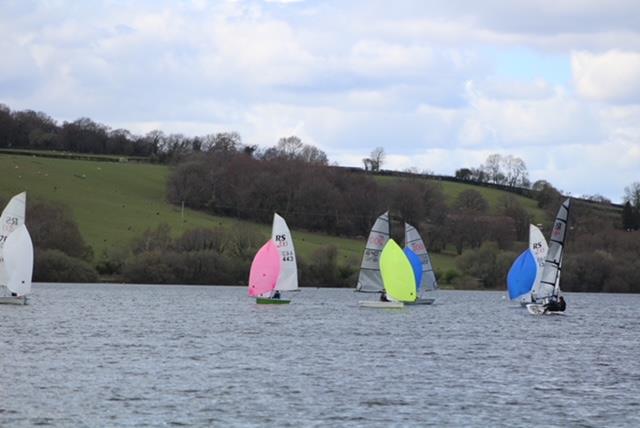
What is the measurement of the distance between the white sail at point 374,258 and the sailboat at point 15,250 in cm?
2028

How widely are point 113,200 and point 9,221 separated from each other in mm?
77128

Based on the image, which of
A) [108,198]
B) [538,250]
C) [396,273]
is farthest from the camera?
[108,198]

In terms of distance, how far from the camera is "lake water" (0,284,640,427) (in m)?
30.3

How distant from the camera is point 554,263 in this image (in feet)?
221

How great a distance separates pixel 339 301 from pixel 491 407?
58313 mm

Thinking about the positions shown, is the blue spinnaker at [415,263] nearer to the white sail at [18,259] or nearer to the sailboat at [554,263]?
the sailboat at [554,263]

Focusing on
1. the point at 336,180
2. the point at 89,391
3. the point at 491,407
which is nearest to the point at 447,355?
the point at 491,407

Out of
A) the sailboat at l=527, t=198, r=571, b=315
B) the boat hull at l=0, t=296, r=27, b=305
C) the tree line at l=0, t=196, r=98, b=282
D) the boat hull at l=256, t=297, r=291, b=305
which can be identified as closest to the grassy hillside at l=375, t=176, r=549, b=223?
the tree line at l=0, t=196, r=98, b=282

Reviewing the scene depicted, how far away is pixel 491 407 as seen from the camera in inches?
1266

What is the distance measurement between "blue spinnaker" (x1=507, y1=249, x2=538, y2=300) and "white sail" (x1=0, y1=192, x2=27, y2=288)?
31.4 meters

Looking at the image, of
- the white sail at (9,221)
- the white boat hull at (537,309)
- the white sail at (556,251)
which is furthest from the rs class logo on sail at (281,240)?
the white sail at (9,221)

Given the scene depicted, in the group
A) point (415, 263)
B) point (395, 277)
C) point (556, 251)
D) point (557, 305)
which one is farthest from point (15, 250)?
point (557, 305)

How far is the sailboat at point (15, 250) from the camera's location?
63781 mm

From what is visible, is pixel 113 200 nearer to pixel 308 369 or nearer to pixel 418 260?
pixel 418 260
